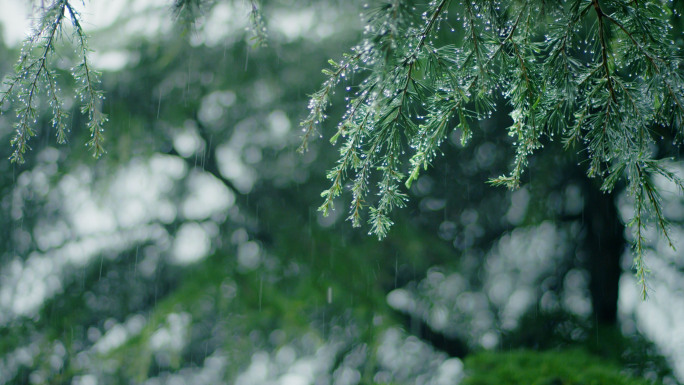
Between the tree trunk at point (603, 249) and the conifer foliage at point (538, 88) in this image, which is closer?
the conifer foliage at point (538, 88)

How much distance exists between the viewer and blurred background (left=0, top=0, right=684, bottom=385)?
3711 mm

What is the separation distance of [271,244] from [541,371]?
2265 millimetres

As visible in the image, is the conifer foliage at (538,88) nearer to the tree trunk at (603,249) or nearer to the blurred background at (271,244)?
the blurred background at (271,244)

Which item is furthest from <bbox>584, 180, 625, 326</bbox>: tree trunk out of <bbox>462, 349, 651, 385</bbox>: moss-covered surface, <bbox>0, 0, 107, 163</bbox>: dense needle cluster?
Result: <bbox>0, 0, 107, 163</bbox>: dense needle cluster

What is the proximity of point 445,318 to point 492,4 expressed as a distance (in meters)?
3.18

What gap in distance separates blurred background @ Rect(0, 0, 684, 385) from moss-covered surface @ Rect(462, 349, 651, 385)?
73cm

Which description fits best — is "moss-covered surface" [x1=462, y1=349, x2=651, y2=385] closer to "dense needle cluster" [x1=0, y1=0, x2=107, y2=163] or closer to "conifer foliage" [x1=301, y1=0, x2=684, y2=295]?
"conifer foliage" [x1=301, y1=0, x2=684, y2=295]

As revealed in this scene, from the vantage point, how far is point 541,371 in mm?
2717

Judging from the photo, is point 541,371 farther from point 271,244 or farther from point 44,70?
point 44,70

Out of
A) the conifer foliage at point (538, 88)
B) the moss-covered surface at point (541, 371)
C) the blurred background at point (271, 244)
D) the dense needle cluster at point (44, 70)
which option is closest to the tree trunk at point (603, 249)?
the blurred background at point (271, 244)

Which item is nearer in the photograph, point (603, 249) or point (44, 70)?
point (44, 70)

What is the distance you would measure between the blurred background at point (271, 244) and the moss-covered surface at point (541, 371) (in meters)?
0.73

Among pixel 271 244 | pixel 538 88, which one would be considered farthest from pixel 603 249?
pixel 538 88

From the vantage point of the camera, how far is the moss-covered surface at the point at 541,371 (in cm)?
259
